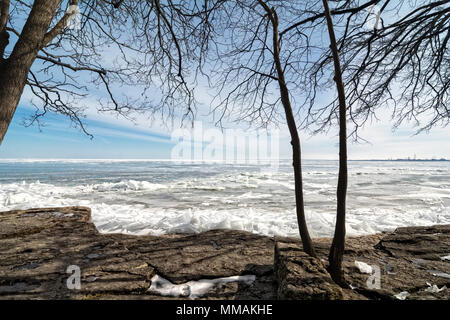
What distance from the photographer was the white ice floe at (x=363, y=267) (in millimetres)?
2685

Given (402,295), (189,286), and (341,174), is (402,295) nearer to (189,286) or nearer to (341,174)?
(341,174)

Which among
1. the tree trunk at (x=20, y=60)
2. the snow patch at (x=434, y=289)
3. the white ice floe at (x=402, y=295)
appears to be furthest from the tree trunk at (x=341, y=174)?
the tree trunk at (x=20, y=60)

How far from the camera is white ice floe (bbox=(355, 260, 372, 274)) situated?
2685 millimetres

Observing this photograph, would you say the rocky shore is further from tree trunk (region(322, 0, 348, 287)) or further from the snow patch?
tree trunk (region(322, 0, 348, 287))

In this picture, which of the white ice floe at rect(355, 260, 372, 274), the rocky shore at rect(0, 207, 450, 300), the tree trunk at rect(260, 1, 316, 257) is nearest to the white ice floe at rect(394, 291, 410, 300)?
the rocky shore at rect(0, 207, 450, 300)

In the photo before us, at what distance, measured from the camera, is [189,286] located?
89.2 inches

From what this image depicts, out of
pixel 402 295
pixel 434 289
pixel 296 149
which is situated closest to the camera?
pixel 402 295

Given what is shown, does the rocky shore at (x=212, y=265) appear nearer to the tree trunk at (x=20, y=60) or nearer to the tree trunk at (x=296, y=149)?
the tree trunk at (x=296, y=149)

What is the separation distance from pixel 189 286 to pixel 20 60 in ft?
9.79

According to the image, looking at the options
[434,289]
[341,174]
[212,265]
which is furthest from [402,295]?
[212,265]

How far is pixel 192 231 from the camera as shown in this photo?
192 inches

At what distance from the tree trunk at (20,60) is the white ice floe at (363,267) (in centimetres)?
442
